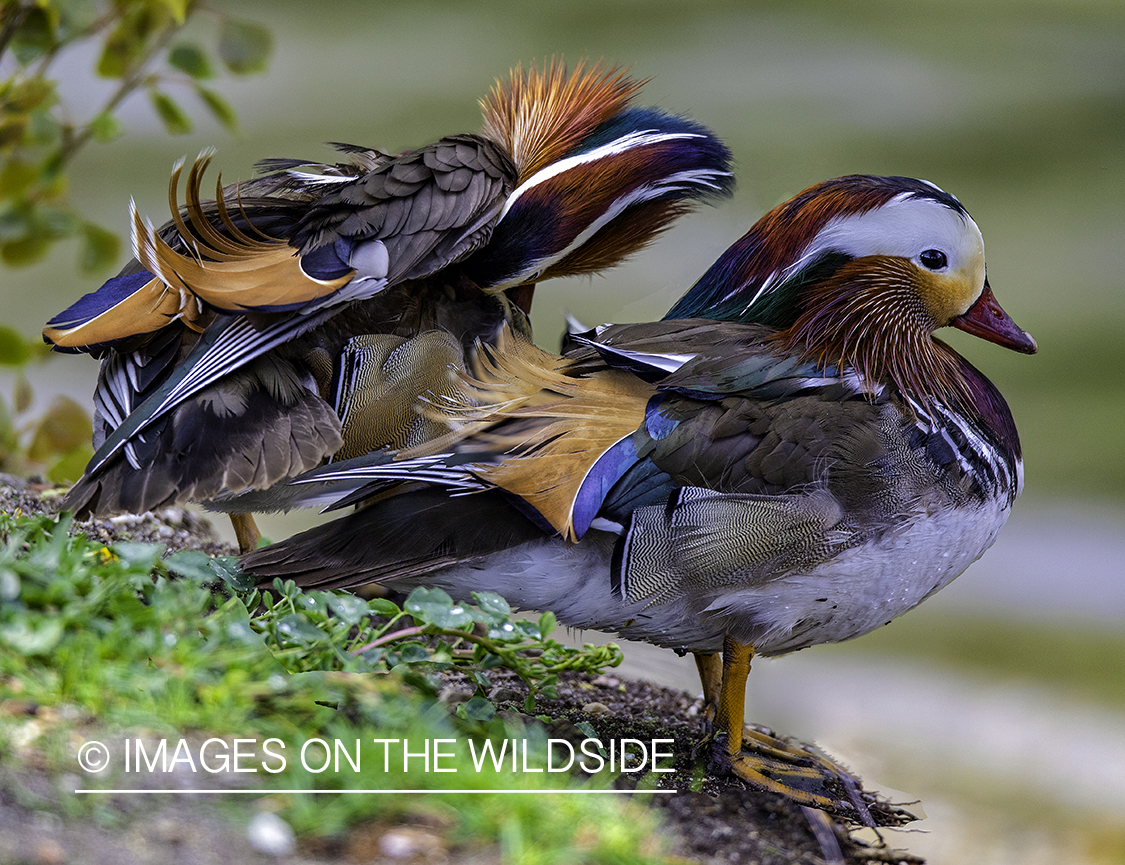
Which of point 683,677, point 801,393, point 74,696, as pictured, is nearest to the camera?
point 74,696

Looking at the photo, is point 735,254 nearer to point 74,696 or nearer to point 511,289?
point 511,289

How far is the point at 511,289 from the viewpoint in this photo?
2.20m

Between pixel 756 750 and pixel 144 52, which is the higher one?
pixel 144 52

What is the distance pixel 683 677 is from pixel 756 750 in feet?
2.60

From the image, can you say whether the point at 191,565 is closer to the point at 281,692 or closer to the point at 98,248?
the point at 281,692

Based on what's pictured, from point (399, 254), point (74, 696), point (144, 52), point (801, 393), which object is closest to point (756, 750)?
point (801, 393)

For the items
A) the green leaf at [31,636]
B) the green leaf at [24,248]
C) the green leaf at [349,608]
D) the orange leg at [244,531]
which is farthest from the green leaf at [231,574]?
the green leaf at [24,248]

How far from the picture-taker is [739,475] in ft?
5.42

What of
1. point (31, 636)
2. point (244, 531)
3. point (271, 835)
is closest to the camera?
point (271, 835)

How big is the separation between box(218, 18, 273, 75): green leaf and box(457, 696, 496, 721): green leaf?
5.59 ft

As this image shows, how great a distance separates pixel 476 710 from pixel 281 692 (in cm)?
29

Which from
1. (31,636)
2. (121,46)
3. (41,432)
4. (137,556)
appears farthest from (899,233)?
(41,432)

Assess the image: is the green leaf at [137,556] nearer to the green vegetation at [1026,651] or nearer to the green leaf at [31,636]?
the green leaf at [31,636]

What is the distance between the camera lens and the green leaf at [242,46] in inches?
97.3
